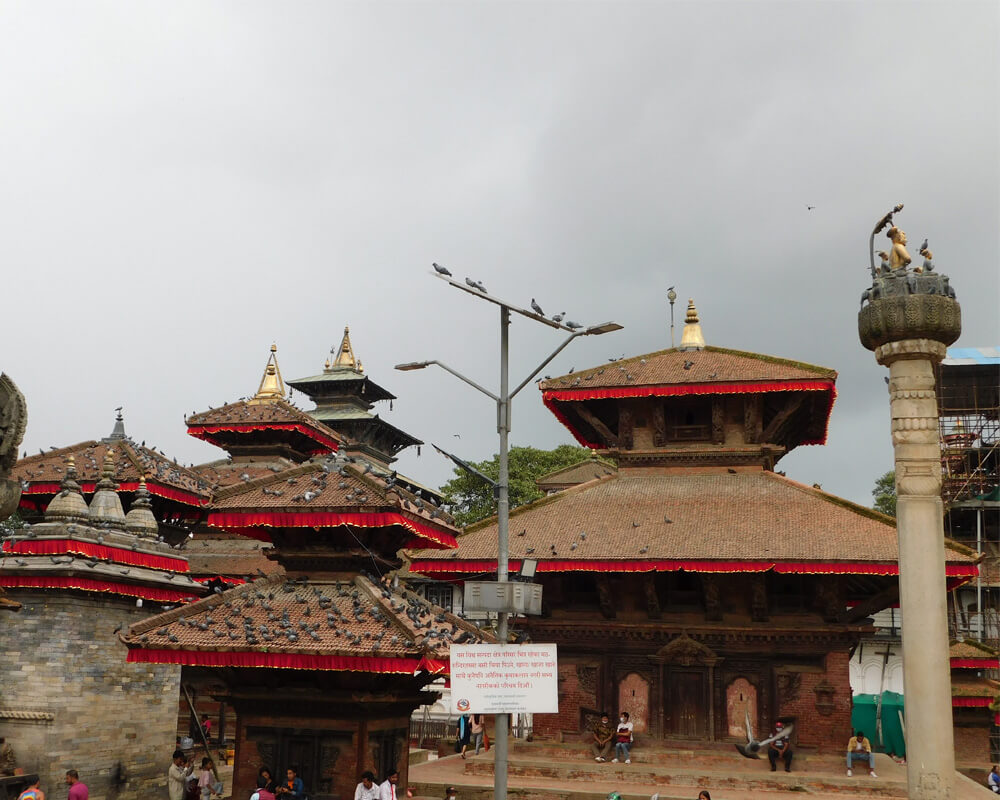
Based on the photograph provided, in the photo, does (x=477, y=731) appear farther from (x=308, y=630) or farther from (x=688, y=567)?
(x=308, y=630)

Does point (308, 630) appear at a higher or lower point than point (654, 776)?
higher

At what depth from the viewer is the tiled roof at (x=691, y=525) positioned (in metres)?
22.6

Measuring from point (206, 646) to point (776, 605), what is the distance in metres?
14.5

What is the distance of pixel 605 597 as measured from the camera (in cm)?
2498

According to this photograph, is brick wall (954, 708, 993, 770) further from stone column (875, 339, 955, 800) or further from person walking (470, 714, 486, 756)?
stone column (875, 339, 955, 800)

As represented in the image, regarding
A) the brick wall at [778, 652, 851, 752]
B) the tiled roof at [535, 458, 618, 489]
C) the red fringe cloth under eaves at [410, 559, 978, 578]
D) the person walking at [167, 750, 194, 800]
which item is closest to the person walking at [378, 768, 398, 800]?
the person walking at [167, 750, 194, 800]

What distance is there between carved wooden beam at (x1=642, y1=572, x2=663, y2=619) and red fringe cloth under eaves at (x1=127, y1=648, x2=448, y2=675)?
9.39 metres

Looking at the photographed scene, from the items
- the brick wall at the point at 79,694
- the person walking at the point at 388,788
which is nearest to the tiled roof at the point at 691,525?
the brick wall at the point at 79,694

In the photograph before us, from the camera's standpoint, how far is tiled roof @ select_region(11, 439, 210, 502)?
32.7m

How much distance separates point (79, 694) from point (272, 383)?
23.7 metres

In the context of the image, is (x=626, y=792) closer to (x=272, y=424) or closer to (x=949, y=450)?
(x=272, y=424)

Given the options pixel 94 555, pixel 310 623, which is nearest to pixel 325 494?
pixel 310 623

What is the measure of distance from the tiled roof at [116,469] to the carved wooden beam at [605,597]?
15.6 meters

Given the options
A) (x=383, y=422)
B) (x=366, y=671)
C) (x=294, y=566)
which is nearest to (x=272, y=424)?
(x=383, y=422)
